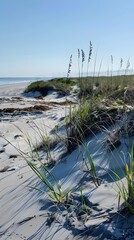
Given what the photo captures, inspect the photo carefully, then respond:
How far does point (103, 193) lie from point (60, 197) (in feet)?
1.08

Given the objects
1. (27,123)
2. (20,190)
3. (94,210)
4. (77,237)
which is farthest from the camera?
(27,123)

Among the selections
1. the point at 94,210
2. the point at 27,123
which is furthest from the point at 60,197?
the point at 27,123

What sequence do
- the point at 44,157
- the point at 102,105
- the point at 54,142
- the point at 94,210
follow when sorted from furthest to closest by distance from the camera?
the point at 102,105 < the point at 54,142 < the point at 44,157 < the point at 94,210

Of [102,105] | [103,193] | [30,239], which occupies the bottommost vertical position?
[30,239]

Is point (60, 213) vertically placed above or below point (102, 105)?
below

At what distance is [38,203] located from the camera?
2617mm

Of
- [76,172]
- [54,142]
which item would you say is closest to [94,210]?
[76,172]

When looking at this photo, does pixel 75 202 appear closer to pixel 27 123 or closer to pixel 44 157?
pixel 44 157

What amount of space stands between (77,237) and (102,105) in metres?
2.78

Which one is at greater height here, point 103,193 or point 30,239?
point 103,193

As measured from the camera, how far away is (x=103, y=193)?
2502 mm

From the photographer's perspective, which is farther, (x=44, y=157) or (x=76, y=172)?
(x=44, y=157)

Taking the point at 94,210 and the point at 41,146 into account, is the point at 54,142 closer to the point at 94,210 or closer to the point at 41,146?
the point at 41,146

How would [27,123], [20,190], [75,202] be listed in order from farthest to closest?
1. [27,123]
2. [20,190]
3. [75,202]
